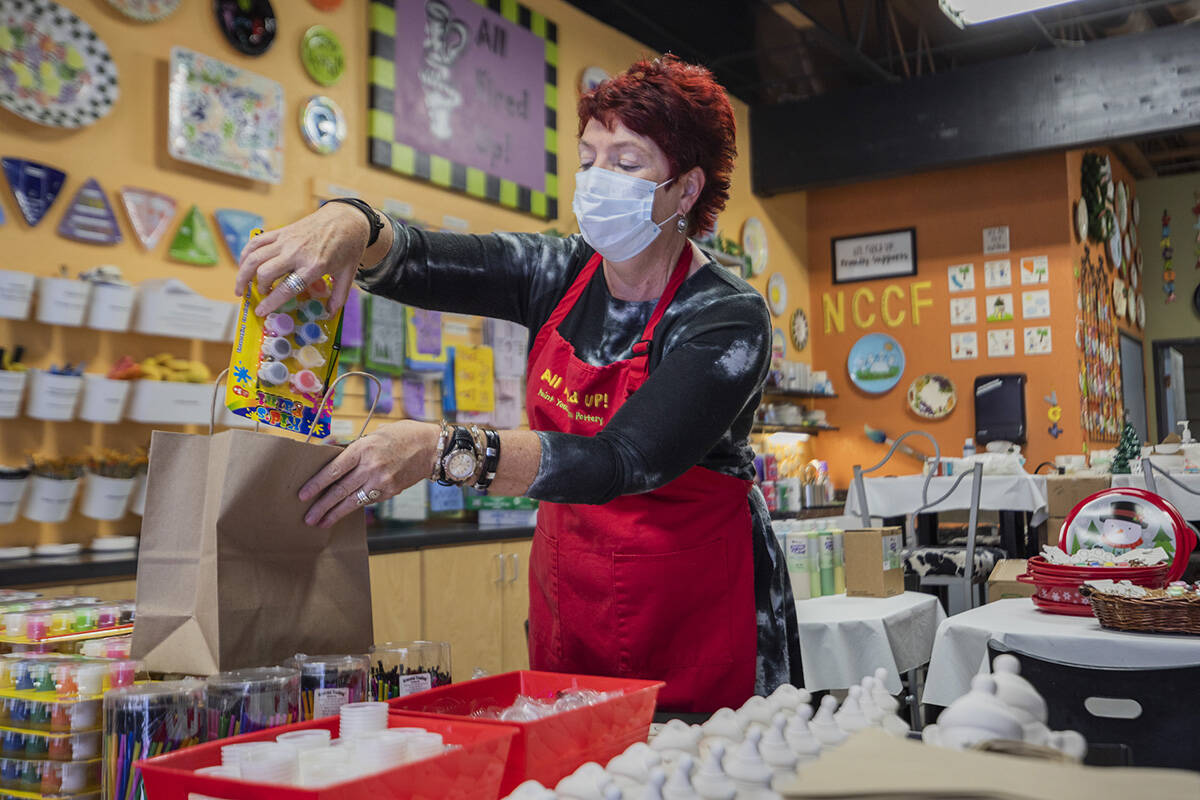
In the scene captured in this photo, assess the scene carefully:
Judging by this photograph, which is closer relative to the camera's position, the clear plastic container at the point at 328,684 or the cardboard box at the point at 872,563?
the clear plastic container at the point at 328,684

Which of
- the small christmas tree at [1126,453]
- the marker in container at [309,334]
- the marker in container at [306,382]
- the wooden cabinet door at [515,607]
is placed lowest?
the wooden cabinet door at [515,607]

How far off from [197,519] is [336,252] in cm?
38

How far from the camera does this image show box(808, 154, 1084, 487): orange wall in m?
7.98

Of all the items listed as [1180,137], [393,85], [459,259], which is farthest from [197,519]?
[1180,137]

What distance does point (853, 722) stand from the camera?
94cm

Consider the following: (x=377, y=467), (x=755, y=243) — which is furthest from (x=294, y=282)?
(x=755, y=243)

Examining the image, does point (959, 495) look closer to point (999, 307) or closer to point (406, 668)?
point (999, 307)

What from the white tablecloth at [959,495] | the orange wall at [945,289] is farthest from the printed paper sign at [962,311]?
the white tablecloth at [959,495]

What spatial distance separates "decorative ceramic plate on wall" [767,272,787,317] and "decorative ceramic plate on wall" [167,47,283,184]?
4919 mm

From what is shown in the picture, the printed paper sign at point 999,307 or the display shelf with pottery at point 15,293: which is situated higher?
the printed paper sign at point 999,307

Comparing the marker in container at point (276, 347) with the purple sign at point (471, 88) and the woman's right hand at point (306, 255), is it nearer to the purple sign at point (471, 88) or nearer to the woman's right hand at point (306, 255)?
the woman's right hand at point (306, 255)

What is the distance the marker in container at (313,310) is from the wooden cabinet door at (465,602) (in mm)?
2725

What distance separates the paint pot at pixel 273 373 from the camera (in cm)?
124

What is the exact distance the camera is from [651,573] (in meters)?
1.50
